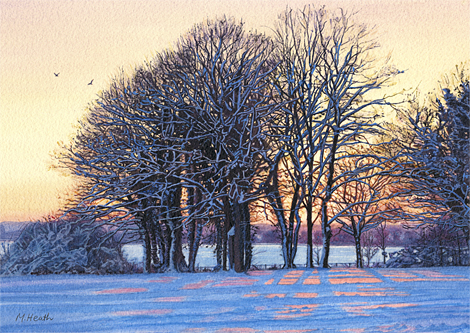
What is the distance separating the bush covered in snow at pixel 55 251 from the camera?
65.5 feet

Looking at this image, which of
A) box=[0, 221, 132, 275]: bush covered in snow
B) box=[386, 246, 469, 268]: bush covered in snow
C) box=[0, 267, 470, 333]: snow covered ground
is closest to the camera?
box=[0, 267, 470, 333]: snow covered ground

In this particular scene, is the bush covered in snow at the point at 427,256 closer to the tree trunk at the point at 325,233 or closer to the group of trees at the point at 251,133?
the group of trees at the point at 251,133

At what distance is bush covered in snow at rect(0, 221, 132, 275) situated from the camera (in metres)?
20.0

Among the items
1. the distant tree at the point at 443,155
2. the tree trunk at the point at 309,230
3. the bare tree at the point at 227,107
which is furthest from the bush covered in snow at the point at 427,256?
the bare tree at the point at 227,107

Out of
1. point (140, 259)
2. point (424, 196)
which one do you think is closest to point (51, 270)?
point (140, 259)

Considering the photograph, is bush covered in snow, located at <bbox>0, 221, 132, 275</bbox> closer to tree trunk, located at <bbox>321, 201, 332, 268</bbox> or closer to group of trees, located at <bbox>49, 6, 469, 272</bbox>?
group of trees, located at <bbox>49, 6, 469, 272</bbox>

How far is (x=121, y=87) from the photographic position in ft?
80.0

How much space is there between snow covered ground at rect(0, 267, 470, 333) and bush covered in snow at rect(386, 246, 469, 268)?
16.9 meters

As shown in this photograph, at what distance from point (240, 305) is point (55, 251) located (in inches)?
554

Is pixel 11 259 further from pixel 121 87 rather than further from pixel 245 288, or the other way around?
pixel 245 288

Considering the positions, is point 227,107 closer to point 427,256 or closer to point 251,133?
point 251,133

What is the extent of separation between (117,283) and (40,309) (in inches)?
167
